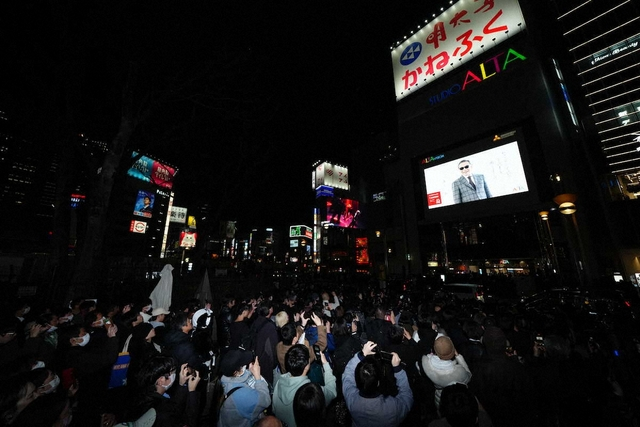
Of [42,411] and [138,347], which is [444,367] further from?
[138,347]

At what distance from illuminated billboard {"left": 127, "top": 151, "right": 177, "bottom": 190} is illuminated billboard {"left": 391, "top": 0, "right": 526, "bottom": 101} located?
34.3 metres

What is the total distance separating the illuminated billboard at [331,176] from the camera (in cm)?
4741

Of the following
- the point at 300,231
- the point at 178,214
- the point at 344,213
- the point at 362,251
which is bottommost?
the point at 362,251

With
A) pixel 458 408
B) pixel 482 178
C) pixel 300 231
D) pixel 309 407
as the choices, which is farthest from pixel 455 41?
pixel 300 231

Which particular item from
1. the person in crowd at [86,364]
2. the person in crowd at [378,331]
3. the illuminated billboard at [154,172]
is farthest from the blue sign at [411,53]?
the illuminated billboard at [154,172]

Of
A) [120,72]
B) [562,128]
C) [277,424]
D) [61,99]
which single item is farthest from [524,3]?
[61,99]

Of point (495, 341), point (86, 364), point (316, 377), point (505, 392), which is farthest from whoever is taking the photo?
point (86, 364)

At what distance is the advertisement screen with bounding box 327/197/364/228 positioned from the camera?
144 feet

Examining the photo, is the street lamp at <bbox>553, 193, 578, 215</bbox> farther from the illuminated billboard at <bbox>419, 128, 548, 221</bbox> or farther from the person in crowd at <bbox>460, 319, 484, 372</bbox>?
the person in crowd at <bbox>460, 319, 484, 372</bbox>

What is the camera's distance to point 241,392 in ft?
8.11

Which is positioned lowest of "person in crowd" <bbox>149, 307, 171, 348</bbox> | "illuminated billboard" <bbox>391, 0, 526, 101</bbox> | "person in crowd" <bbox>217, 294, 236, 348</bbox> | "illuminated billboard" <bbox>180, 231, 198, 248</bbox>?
"person in crowd" <bbox>217, 294, 236, 348</bbox>

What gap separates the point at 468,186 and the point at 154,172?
42.2 m

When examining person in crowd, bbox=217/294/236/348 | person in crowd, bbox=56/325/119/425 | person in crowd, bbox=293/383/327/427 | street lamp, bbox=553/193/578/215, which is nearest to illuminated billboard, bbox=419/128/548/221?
street lamp, bbox=553/193/578/215

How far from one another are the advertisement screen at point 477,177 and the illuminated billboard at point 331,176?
95.5 ft
